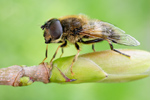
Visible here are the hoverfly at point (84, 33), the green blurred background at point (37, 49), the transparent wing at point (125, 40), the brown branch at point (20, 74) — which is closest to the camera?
the brown branch at point (20, 74)

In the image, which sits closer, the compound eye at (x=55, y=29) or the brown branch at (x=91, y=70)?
the brown branch at (x=91, y=70)

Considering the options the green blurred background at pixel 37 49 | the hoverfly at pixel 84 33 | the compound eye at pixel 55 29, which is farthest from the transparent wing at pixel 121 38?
the green blurred background at pixel 37 49

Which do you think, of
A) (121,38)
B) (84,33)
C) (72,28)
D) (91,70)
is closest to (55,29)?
(72,28)

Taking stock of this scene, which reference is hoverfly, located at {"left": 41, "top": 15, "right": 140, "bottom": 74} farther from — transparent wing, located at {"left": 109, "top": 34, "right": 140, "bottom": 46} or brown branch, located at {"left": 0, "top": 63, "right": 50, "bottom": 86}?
brown branch, located at {"left": 0, "top": 63, "right": 50, "bottom": 86}

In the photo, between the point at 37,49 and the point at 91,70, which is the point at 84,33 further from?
the point at 37,49

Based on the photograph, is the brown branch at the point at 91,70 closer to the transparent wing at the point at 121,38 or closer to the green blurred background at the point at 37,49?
the transparent wing at the point at 121,38

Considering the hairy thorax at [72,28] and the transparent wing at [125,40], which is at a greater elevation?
the hairy thorax at [72,28]

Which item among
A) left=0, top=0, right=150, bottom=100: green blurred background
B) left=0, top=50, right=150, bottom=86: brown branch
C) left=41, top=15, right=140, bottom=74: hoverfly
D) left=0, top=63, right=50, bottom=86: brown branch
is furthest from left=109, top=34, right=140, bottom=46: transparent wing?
left=0, top=0, right=150, bottom=100: green blurred background
